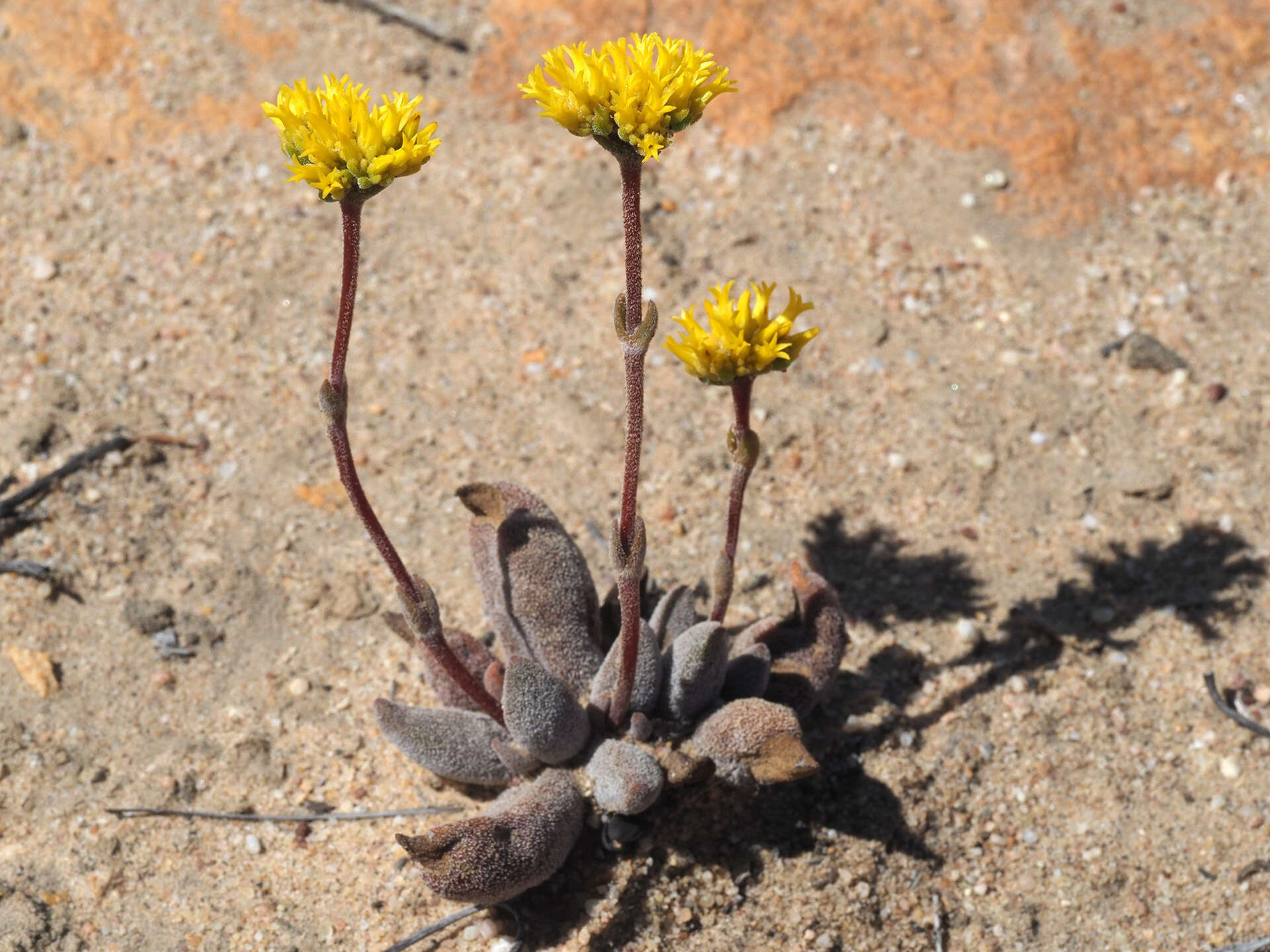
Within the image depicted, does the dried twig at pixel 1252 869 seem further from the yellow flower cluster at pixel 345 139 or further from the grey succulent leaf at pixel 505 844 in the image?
the yellow flower cluster at pixel 345 139

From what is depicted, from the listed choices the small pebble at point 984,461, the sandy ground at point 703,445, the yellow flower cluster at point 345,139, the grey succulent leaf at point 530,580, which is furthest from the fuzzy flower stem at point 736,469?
the small pebble at point 984,461

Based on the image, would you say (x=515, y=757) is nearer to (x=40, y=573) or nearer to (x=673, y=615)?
(x=673, y=615)

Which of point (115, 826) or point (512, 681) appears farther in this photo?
point (115, 826)

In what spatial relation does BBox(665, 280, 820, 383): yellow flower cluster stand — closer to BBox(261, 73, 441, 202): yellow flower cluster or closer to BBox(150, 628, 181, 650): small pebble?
BBox(261, 73, 441, 202): yellow flower cluster

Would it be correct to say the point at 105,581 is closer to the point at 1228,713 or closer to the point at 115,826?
the point at 115,826

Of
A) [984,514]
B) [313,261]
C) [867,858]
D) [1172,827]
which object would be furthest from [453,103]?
[1172,827]

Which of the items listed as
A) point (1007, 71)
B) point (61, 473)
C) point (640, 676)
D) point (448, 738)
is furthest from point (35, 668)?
point (1007, 71)
